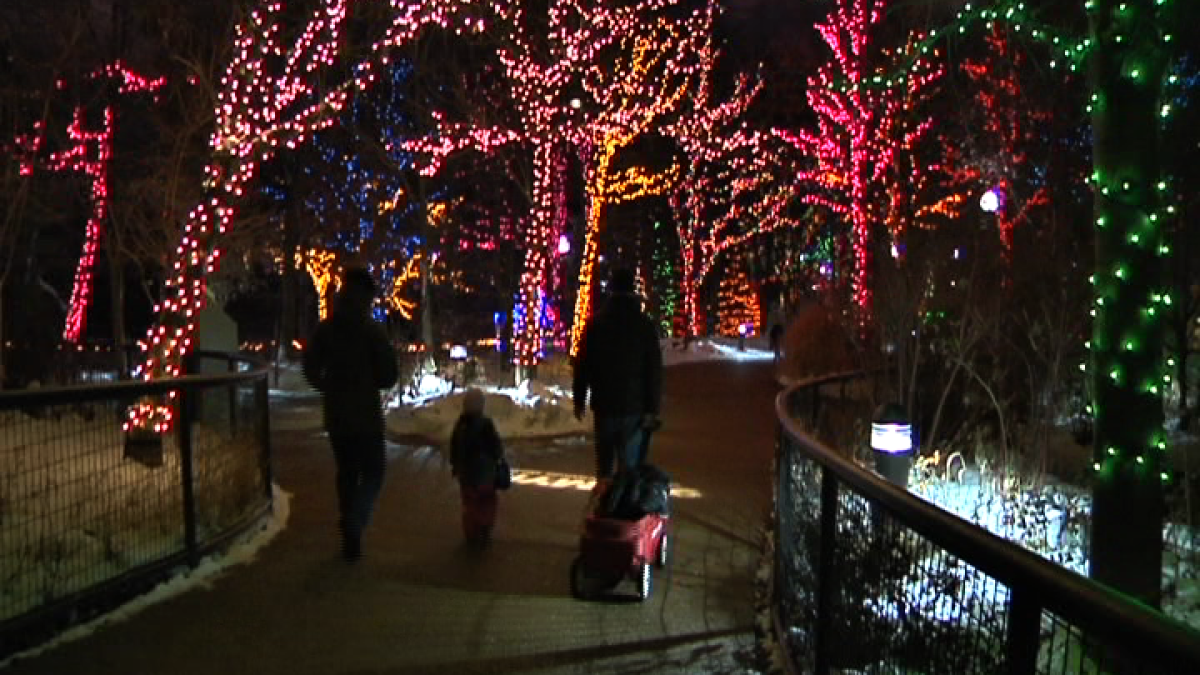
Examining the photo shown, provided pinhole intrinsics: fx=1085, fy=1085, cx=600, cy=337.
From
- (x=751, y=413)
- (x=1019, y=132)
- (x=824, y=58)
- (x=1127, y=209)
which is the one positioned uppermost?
(x=824, y=58)

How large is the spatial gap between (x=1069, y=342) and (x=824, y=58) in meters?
18.1

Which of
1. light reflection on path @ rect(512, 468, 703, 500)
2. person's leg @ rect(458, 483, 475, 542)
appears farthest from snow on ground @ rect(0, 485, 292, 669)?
light reflection on path @ rect(512, 468, 703, 500)

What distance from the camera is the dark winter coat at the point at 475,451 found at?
753cm

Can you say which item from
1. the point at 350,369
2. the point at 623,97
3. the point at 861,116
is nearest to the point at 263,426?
the point at 350,369

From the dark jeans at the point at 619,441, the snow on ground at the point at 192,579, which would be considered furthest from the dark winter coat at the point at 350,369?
the dark jeans at the point at 619,441

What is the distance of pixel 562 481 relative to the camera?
1073 centimetres

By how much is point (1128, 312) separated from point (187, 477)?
5683 millimetres

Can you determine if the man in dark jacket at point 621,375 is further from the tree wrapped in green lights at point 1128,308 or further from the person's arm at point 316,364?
the tree wrapped in green lights at point 1128,308

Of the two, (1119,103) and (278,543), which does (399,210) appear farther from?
(1119,103)

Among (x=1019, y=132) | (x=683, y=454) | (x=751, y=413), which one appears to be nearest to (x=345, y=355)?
(x=683, y=454)

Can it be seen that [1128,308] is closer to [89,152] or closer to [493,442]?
[493,442]

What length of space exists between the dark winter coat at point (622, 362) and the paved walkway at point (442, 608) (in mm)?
1110

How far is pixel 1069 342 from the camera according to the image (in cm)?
1135

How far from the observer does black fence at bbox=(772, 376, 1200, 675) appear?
2182 millimetres
